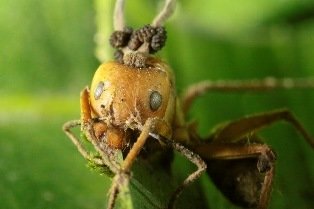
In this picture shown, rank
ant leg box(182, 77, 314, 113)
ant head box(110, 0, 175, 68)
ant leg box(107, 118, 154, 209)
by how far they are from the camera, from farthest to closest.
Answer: ant leg box(182, 77, 314, 113), ant head box(110, 0, 175, 68), ant leg box(107, 118, 154, 209)

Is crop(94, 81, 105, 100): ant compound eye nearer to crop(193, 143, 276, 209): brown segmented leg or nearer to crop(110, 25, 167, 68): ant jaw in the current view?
crop(110, 25, 167, 68): ant jaw

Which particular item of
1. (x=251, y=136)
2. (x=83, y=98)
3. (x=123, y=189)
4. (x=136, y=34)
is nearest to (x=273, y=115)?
(x=251, y=136)

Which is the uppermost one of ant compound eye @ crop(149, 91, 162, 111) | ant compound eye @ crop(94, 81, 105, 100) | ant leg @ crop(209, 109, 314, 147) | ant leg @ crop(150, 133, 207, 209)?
ant compound eye @ crop(94, 81, 105, 100)

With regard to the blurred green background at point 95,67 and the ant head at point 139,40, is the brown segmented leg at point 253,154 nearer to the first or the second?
the blurred green background at point 95,67

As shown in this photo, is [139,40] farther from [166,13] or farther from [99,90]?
[99,90]

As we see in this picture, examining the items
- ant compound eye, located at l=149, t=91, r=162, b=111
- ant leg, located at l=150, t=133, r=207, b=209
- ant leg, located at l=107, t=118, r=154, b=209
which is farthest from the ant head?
ant leg, located at l=107, t=118, r=154, b=209

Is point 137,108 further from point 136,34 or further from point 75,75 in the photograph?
point 75,75
